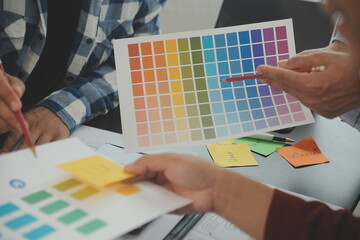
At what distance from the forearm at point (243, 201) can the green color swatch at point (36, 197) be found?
0.95ft

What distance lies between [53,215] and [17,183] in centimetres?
10

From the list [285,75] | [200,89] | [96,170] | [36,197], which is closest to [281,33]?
[285,75]

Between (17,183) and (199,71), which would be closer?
(17,183)

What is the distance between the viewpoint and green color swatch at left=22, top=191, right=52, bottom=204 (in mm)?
702

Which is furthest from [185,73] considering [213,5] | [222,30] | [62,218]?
[213,5]

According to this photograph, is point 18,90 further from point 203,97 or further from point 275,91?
point 275,91

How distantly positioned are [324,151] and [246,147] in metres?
0.21

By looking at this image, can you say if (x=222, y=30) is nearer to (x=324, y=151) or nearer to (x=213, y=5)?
(x=324, y=151)

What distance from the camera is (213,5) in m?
2.63

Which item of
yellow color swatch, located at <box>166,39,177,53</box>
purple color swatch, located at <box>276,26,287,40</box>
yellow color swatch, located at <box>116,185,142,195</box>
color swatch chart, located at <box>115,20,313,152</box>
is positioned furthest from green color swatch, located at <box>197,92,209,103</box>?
yellow color swatch, located at <box>116,185,142,195</box>

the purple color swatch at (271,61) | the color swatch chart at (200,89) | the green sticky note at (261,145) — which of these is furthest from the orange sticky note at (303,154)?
the purple color swatch at (271,61)

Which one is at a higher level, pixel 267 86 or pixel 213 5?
pixel 213 5

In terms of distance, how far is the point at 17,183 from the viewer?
734mm

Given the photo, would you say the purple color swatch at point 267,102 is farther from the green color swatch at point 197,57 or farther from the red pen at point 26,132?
the red pen at point 26,132
